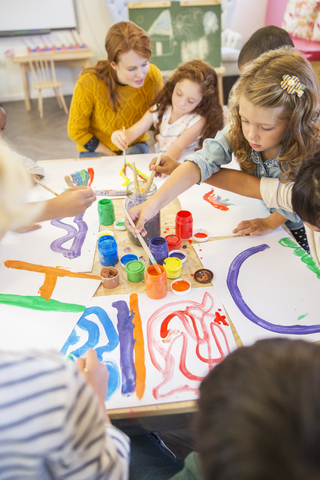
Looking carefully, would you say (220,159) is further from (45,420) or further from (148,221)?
(45,420)

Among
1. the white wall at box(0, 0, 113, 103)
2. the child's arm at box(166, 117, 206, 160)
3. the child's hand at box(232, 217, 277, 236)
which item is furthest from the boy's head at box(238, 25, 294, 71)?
the white wall at box(0, 0, 113, 103)

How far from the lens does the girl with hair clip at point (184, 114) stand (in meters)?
1.61

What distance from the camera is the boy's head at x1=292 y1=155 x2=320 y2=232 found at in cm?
87

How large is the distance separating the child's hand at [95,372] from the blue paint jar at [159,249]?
36 cm

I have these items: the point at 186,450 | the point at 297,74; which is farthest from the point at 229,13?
the point at 186,450

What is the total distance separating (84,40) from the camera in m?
4.39

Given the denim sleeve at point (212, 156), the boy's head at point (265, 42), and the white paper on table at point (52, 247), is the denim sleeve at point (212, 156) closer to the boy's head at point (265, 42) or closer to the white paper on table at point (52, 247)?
the white paper on table at point (52, 247)

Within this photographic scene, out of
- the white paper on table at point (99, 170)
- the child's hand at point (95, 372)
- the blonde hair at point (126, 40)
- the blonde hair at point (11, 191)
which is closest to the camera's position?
the blonde hair at point (11, 191)

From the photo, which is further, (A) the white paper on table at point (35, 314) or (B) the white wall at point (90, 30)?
(B) the white wall at point (90, 30)

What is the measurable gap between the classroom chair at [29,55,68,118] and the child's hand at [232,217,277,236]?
11.8 feet

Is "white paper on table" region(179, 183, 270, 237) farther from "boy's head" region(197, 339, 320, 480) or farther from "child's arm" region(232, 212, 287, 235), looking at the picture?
"boy's head" region(197, 339, 320, 480)

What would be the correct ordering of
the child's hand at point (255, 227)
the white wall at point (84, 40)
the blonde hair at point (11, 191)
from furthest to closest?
the white wall at point (84, 40) → the child's hand at point (255, 227) → the blonde hair at point (11, 191)

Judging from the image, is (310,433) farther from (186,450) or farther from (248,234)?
(186,450)

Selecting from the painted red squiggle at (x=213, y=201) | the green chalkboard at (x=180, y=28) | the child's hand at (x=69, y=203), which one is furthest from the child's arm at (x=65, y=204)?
the green chalkboard at (x=180, y=28)
